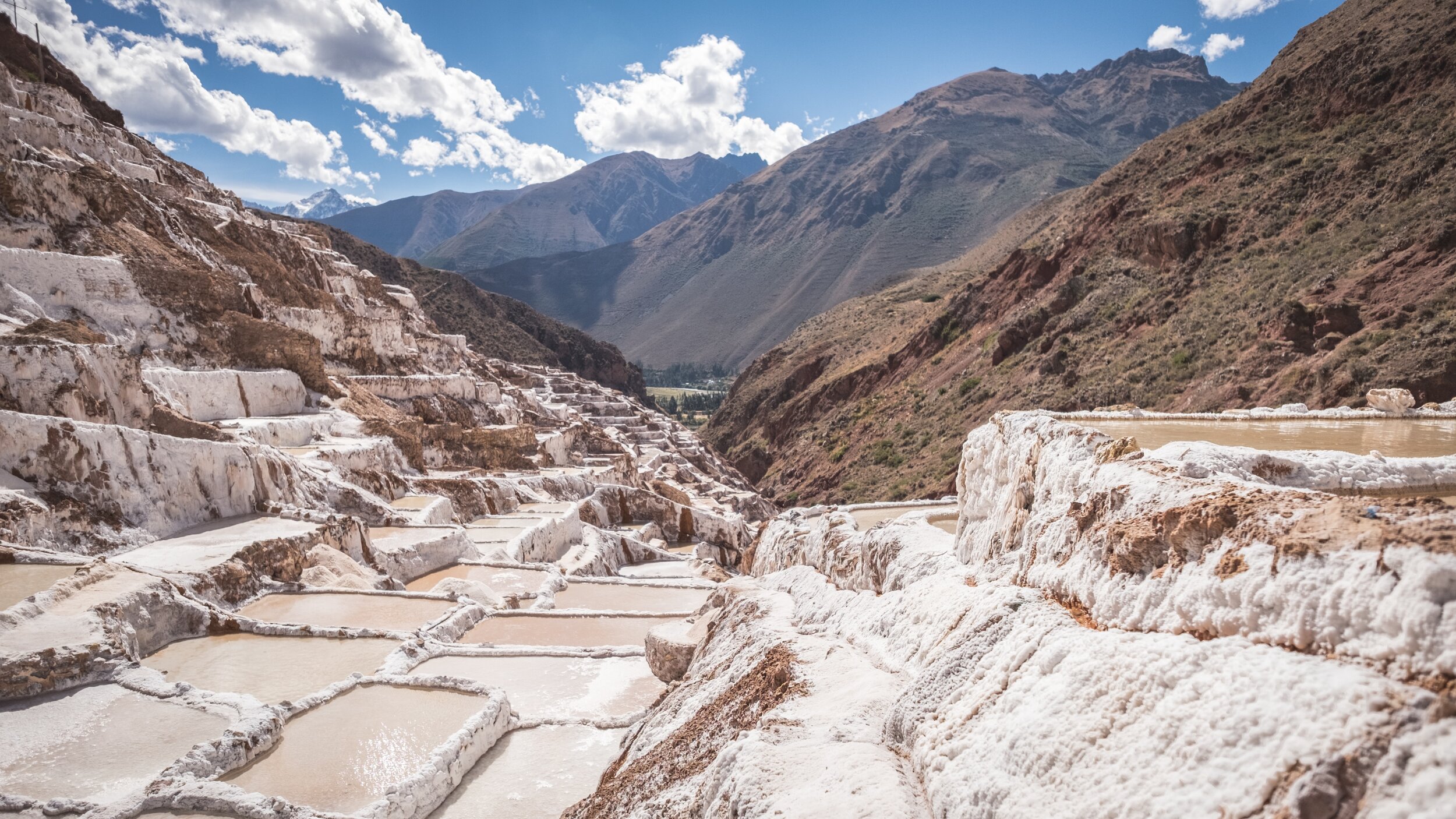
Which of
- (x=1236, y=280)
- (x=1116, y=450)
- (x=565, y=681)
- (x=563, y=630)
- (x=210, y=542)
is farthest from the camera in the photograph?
(x=1236, y=280)

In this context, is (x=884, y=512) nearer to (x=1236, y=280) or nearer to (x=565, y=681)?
(x=565, y=681)

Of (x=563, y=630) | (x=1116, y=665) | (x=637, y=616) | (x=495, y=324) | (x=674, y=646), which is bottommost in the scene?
(x=637, y=616)

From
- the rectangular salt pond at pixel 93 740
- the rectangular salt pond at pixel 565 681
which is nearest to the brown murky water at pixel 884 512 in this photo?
the rectangular salt pond at pixel 565 681

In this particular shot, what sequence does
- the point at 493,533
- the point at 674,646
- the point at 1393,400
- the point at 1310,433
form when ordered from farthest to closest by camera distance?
the point at 493,533, the point at 674,646, the point at 1393,400, the point at 1310,433

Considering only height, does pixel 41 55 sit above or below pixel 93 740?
above

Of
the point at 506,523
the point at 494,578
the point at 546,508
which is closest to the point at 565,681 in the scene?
the point at 494,578

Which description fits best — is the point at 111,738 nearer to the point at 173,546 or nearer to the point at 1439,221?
the point at 173,546

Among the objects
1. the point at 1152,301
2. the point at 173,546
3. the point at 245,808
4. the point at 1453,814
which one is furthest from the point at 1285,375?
the point at 173,546
